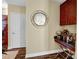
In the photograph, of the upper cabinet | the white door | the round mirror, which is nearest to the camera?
the upper cabinet

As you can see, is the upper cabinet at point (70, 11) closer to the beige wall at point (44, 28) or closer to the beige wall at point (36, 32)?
the beige wall at point (44, 28)

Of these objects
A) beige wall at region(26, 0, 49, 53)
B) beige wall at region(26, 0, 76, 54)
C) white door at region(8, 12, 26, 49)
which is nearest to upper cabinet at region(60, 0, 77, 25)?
beige wall at region(26, 0, 76, 54)

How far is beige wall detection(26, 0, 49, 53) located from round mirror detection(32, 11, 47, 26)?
0.16 metres

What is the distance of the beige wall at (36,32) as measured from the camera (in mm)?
4746

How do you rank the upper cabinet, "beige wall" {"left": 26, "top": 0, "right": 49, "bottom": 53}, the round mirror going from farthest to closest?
the round mirror, "beige wall" {"left": 26, "top": 0, "right": 49, "bottom": 53}, the upper cabinet

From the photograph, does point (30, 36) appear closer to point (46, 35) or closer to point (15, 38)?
point (46, 35)

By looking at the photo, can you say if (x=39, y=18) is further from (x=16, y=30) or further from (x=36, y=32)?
(x=16, y=30)

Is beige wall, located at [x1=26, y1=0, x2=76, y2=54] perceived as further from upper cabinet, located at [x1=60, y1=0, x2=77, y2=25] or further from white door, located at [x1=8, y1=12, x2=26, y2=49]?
white door, located at [x1=8, y1=12, x2=26, y2=49]

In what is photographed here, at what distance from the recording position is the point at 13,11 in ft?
22.0

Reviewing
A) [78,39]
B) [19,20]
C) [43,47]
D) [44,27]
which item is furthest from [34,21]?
[78,39]

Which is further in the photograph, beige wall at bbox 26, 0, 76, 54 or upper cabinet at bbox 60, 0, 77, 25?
beige wall at bbox 26, 0, 76, 54

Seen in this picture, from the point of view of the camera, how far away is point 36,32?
488 centimetres

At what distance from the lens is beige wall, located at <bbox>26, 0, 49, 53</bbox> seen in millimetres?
4746

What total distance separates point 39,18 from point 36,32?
0.67 m
